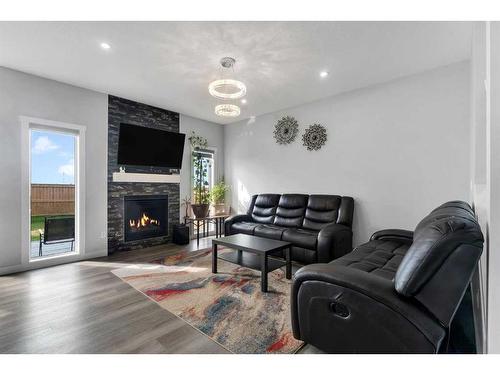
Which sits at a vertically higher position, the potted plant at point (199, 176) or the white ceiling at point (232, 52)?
the white ceiling at point (232, 52)

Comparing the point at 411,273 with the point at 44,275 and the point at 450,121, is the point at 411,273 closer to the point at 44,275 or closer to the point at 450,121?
the point at 450,121

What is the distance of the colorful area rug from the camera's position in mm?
1850

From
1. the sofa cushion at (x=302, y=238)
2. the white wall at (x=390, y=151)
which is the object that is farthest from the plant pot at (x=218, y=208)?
the sofa cushion at (x=302, y=238)

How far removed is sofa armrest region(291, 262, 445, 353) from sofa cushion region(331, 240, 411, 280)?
61cm

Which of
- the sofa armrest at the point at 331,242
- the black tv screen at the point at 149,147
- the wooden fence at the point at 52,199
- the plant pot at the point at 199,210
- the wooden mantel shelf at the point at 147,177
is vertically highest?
the black tv screen at the point at 149,147

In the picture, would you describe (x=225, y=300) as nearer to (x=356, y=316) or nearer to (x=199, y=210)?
(x=356, y=316)

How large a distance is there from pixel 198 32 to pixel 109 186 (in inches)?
116

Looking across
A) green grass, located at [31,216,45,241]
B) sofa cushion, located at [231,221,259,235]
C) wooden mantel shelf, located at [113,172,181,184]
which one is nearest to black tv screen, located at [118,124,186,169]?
wooden mantel shelf, located at [113,172,181,184]

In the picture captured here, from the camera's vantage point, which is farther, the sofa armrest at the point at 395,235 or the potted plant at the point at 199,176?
the potted plant at the point at 199,176

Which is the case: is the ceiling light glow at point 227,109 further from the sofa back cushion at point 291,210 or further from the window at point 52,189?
the window at point 52,189

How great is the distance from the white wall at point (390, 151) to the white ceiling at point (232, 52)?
11.4 inches

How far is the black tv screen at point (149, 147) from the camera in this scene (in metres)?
4.27

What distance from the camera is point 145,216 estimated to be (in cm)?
461
